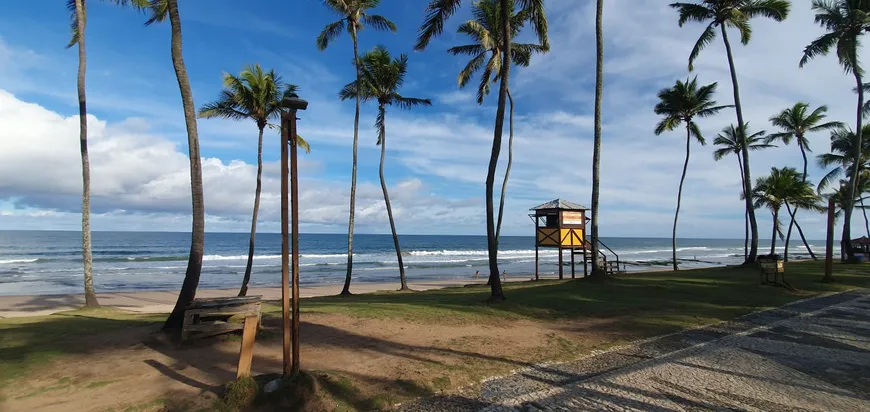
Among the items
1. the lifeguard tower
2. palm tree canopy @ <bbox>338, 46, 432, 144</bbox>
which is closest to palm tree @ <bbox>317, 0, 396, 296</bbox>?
palm tree canopy @ <bbox>338, 46, 432, 144</bbox>

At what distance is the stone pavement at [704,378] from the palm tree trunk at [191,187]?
4.54 metres

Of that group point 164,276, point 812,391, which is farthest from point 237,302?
point 164,276

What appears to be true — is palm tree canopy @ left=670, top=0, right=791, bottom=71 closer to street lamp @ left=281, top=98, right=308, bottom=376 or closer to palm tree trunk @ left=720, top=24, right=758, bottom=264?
palm tree trunk @ left=720, top=24, right=758, bottom=264

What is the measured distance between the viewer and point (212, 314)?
631 centimetres

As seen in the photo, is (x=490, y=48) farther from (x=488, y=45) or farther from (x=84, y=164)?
(x=84, y=164)

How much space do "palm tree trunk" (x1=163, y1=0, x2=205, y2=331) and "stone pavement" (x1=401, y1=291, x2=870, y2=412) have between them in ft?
14.9

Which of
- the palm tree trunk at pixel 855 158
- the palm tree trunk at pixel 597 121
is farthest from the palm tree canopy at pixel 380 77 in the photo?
the palm tree trunk at pixel 855 158

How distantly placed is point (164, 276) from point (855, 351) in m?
36.6

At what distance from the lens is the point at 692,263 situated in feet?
160

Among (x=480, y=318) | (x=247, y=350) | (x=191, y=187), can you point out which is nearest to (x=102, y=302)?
(x=191, y=187)

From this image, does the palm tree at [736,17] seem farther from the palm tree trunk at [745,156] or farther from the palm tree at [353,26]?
the palm tree at [353,26]

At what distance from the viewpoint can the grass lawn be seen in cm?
509

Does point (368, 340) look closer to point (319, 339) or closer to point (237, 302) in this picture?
point (319, 339)

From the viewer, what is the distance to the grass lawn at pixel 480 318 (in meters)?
5.09
